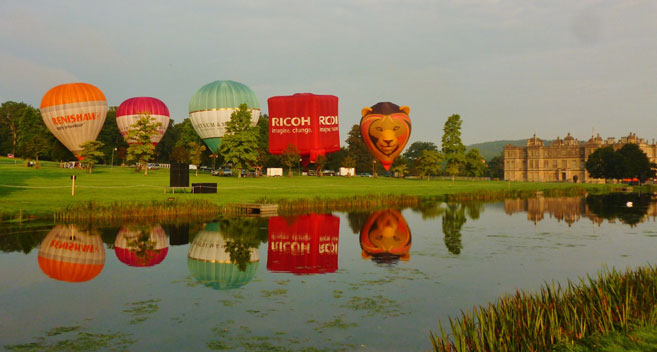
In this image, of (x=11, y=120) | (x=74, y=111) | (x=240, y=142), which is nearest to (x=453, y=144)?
(x=240, y=142)

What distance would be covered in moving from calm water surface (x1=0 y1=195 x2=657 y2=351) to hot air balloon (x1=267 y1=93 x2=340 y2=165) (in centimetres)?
4878

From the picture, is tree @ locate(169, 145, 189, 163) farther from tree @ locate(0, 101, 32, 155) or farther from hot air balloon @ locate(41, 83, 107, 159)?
tree @ locate(0, 101, 32, 155)

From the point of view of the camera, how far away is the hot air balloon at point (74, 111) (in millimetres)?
66312

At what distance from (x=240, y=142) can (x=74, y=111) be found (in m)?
21.4

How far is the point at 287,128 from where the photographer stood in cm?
7894

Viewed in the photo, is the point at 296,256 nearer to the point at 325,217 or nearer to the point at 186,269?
the point at 186,269

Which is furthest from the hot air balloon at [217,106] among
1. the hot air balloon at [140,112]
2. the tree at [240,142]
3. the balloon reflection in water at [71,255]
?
the balloon reflection in water at [71,255]

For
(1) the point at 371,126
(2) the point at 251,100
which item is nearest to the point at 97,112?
(2) the point at 251,100

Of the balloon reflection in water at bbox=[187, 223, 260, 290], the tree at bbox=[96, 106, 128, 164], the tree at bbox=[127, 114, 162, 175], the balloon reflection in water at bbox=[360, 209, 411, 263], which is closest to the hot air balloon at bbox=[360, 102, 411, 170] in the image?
the tree at bbox=[127, 114, 162, 175]

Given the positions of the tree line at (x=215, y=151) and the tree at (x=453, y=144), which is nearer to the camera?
the tree line at (x=215, y=151)

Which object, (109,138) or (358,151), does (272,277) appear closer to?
(109,138)

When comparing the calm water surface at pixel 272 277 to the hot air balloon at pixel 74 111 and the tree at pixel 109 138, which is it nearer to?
the hot air balloon at pixel 74 111

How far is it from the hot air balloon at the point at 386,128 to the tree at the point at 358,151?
45951mm

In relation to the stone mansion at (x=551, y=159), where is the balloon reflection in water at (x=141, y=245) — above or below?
below
